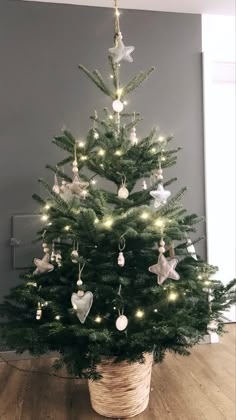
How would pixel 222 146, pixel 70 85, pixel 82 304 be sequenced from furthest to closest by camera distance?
pixel 222 146 → pixel 70 85 → pixel 82 304

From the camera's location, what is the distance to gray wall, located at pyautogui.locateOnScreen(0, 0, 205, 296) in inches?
88.0

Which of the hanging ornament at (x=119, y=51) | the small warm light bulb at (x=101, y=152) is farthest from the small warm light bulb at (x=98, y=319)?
the hanging ornament at (x=119, y=51)

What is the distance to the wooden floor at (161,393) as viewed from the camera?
167cm

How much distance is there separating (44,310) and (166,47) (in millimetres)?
1790

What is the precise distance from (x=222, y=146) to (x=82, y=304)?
180cm

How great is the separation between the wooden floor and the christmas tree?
1.15ft

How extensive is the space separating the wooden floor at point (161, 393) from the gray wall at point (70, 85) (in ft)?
1.87

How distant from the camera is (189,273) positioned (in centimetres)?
160

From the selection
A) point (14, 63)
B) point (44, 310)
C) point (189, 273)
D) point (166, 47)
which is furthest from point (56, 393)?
point (166, 47)

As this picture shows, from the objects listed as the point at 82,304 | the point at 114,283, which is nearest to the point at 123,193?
the point at 114,283

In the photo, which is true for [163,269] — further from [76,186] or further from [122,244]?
[76,186]

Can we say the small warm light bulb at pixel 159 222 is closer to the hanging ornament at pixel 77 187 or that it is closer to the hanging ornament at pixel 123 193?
the hanging ornament at pixel 123 193

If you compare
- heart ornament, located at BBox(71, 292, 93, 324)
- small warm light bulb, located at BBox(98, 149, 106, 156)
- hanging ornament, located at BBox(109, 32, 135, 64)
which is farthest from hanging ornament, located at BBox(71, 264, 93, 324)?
hanging ornament, located at BBox(109, 32, 135, 64)

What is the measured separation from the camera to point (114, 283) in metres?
1.50
